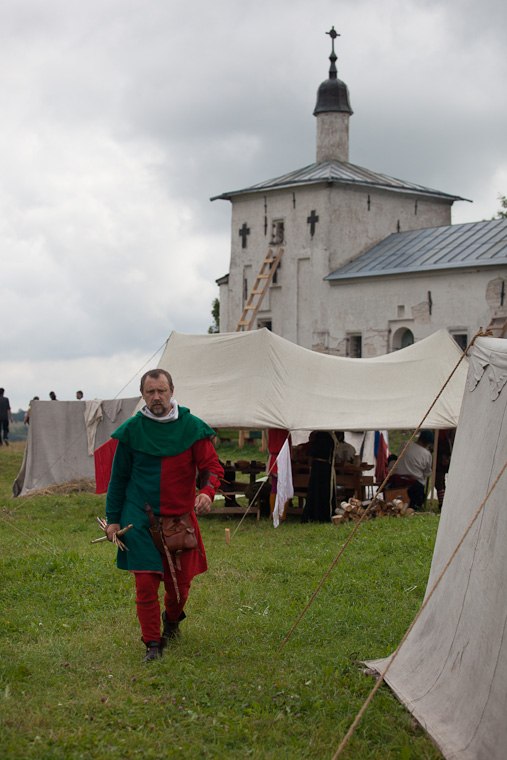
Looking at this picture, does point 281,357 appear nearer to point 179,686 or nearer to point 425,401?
point 425,401

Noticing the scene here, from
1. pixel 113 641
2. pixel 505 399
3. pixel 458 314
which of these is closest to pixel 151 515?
pixel 113 641

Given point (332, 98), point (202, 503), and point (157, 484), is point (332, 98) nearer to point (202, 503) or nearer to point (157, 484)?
point (157, 484)

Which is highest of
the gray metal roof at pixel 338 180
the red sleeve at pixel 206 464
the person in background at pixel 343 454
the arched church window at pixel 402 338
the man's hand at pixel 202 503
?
the gray metal roof at pixel 338 180

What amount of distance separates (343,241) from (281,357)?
20944mm

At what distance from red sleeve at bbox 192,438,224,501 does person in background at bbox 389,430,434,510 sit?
8793mm

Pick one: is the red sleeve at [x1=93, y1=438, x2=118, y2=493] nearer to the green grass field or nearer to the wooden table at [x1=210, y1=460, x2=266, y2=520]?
the wooden table at [x1=210, y1=460, x2=266, y2=520]

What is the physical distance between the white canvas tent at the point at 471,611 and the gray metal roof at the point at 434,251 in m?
24.8

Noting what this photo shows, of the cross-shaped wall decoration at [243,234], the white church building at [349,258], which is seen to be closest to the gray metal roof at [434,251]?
the white church building at [349,258]

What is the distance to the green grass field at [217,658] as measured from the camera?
16.0 feet

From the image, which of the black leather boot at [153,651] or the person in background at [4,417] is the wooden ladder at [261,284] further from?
the black leather boot at [153,651]

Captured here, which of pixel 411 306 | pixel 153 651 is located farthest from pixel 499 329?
pixel 411 306

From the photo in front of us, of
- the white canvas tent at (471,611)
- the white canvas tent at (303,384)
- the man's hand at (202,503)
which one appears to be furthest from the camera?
the white canvas tent at (303,384)

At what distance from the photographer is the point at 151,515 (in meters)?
6.24

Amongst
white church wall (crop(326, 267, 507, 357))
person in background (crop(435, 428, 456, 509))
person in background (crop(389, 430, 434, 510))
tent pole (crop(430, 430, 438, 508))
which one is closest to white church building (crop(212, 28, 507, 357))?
white church wall (crop(326, 267, 507, 357))
